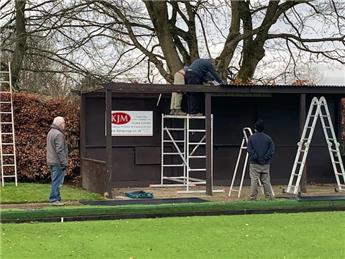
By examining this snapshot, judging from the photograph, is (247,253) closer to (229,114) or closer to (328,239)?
(328,239)

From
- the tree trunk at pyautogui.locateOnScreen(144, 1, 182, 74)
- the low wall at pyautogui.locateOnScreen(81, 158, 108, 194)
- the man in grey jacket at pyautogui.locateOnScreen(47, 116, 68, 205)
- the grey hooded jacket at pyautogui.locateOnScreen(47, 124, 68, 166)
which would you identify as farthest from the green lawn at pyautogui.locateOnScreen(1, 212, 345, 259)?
the tree trunk at pyautogui.locateOnScreen(144, 1, 182, 74)

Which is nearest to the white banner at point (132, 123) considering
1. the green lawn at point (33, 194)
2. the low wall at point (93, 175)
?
the low wall at point (93, 175)

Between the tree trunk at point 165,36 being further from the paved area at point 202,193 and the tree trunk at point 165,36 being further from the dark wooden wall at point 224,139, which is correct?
the paved area at point 202,193

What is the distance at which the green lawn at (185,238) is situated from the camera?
807 centimetres

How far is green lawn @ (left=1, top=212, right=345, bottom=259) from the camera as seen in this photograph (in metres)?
8.07

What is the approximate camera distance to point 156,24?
22188 mm

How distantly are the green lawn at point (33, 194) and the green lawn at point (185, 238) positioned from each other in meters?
3.38

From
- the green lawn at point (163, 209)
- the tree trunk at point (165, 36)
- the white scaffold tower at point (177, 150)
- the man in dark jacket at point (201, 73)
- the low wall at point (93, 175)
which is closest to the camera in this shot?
the green lawn at point (163, 209)

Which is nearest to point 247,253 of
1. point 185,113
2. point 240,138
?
point 185,113

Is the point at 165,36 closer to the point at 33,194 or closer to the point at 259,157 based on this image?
the point at 259,157

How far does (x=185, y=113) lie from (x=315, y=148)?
14.7 feet

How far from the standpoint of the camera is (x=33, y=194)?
1452cm

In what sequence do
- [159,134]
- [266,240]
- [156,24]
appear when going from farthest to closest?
[156,24], [159,134], [266,240]

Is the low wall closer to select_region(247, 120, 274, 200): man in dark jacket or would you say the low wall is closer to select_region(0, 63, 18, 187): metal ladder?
select_region(0, 63, 18, 187): metal ladder
